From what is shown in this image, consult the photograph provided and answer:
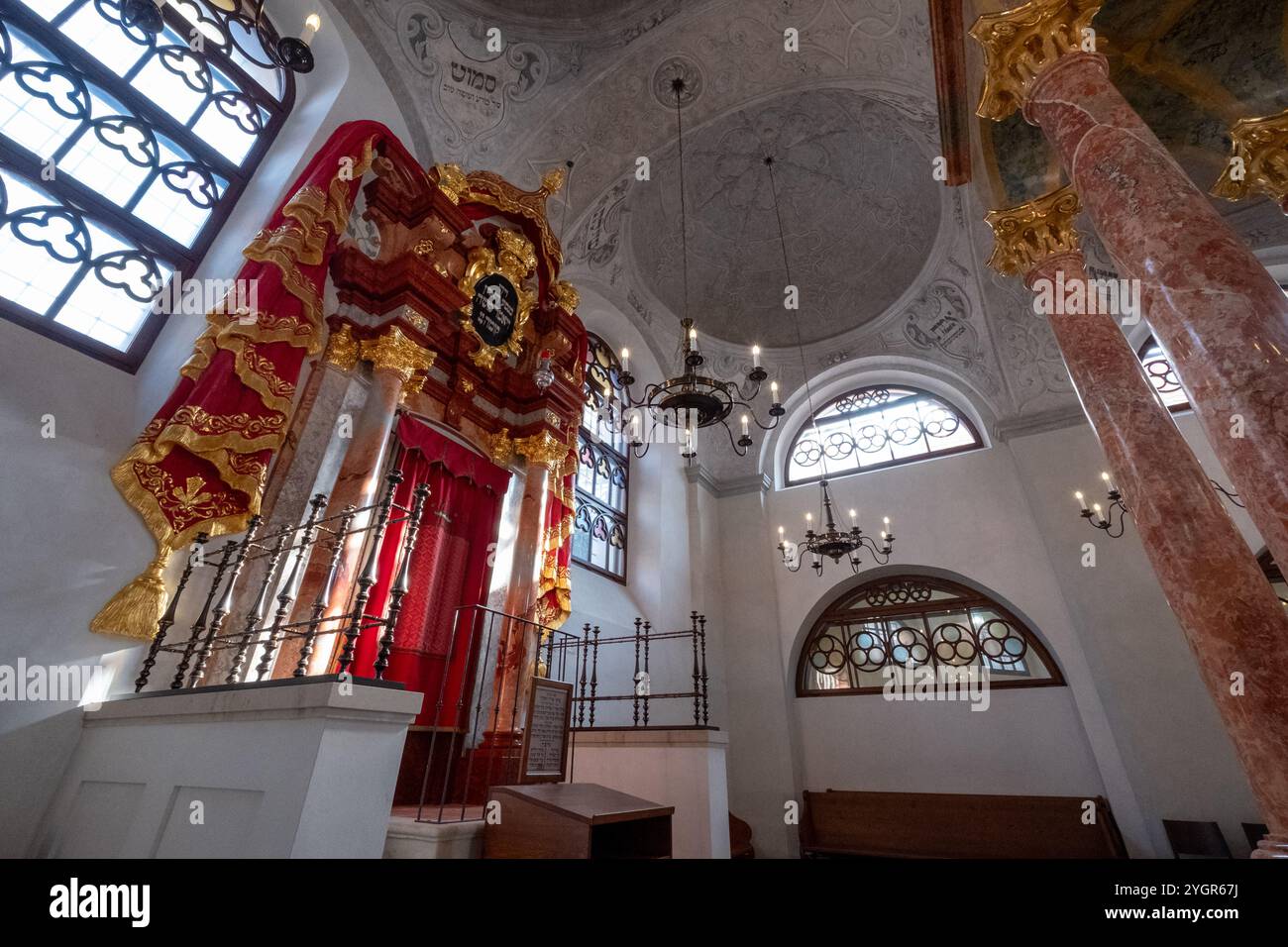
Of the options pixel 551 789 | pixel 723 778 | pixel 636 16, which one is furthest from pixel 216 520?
pixel 636 16

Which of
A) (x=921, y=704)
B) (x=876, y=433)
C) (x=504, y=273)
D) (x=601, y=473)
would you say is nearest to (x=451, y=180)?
(x=504, y=273)

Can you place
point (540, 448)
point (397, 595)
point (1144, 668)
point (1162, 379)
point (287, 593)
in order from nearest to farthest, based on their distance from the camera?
1. point (397, 595)
2. point (287, 593)
3. point (540, 448)
4. point (1144, 668)
5. point (1162, 379)

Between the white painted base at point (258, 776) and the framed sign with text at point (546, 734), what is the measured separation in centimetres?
131

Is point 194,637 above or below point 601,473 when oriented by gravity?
below

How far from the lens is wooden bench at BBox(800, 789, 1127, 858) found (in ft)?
20.3

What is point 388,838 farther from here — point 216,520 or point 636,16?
point 636,16

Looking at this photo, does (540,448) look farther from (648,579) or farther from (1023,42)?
(1023,42)

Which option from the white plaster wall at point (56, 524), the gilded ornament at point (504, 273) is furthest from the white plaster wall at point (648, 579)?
the white plaster wall at point (56, 524)

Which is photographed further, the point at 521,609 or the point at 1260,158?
the point at 521,609

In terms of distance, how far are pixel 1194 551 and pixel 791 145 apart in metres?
7.79

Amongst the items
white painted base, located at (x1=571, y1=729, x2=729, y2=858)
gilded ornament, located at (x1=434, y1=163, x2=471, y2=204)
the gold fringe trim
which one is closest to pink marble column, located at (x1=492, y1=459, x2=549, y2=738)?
white painted base, located at (x1=571, y1=729, x2=729, y2=858)

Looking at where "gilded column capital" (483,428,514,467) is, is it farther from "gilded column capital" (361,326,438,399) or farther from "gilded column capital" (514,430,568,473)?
"gilded column capital" (361,326,438,399)

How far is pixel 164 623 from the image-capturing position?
9.34ft
